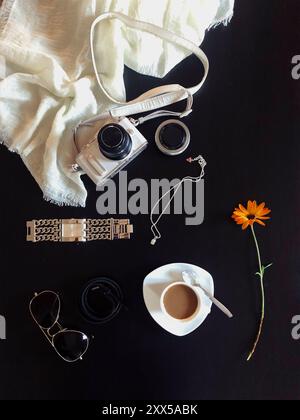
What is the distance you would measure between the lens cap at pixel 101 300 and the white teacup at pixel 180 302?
3.5 inches

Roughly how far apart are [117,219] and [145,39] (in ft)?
1.13

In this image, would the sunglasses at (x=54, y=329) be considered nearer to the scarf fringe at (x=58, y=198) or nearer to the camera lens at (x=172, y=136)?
the scarf fringe at (x=58, y=198)

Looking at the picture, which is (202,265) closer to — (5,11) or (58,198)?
(58,198)

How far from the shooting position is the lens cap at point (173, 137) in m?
0.82

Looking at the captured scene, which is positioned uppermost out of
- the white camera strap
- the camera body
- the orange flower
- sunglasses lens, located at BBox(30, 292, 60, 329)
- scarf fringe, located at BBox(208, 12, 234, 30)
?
scarf fringe, located at BBox(208, 12, 234, 30)

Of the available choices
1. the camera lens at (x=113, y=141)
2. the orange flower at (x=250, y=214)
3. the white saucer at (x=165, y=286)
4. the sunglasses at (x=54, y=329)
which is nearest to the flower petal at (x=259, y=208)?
the orange flower at (x=250, y=214)

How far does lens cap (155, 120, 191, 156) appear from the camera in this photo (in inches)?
32.4

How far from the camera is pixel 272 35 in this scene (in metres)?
0.86

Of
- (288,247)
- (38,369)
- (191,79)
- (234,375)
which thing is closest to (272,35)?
(191,79)

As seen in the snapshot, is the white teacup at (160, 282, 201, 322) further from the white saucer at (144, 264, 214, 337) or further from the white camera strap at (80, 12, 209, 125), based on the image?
the white camera strap at (80, 12, 209, 125)

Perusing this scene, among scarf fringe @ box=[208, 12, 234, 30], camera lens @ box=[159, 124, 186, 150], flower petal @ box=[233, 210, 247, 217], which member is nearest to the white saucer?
flower petal @ box=[233, 210, 247, 217]

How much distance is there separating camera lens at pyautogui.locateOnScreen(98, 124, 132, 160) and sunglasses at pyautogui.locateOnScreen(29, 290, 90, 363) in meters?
0.28

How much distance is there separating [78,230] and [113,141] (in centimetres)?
18

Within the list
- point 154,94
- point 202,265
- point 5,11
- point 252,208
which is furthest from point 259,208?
point 5,11
